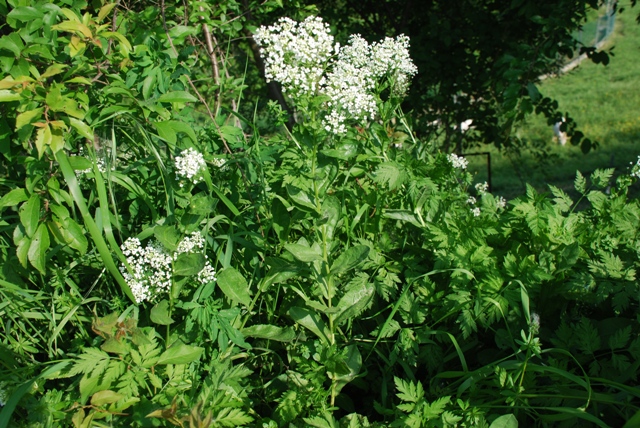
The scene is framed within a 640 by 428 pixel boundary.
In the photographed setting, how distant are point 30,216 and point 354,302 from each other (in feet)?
3.31

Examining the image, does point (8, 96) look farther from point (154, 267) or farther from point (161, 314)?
point (161, 314)

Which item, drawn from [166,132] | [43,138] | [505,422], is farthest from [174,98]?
[505,422]

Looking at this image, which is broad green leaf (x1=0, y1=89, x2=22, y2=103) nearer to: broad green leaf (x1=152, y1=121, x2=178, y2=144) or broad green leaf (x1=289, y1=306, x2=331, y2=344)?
broad green leaf (x1=152, y1=121, x2=178, y2=144)

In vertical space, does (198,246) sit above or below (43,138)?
below

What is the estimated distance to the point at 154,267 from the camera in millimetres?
1684

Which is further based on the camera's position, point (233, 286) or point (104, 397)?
point (233, 286)

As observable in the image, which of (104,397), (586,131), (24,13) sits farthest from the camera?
(586,131)

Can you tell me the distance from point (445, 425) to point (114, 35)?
1.50 metres

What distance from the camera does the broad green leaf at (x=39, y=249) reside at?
1735 millimetres

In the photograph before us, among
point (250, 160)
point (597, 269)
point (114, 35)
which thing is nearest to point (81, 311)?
point (250, 160)

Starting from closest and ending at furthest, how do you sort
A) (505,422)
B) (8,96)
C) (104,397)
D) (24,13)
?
(505,422) → (104,397) → (8,96) → (24,13)

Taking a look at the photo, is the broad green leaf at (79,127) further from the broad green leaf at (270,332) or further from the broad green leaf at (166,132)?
the broad green leaf at (270,332)

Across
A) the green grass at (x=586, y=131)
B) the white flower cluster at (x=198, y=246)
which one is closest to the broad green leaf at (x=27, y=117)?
the white flower cluster at (x=198, y=246)

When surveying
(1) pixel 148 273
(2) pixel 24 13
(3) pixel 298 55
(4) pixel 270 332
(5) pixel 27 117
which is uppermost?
(3) pixel 298 55
